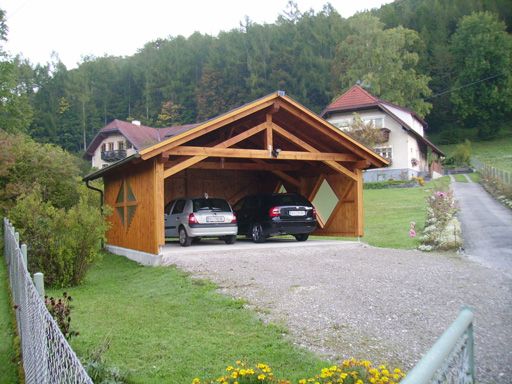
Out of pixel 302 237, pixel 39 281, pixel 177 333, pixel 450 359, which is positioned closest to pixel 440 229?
pixel 302 237

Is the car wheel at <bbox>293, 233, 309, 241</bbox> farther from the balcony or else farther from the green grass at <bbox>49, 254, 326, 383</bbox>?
the balcony

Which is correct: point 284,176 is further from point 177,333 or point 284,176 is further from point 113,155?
point 113,155

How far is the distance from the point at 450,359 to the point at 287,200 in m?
14.1

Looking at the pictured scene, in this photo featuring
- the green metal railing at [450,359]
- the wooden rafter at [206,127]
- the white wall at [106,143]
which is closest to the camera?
the green metal railing at [450,359]

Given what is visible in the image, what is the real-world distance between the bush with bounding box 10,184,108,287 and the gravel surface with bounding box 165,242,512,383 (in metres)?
2.10

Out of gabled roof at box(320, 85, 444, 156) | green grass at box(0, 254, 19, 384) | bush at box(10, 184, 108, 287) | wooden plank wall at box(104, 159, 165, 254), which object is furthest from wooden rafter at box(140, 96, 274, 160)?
gabled roof at box(320, 85, 444, 156)

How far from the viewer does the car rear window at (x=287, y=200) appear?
53.1ft

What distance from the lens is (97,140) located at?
59031mm

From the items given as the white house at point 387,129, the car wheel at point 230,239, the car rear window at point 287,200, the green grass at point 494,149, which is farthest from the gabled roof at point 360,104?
the car wheel at point 230,239

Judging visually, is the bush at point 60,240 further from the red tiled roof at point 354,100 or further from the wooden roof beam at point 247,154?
the red tiled roof at point 354,100

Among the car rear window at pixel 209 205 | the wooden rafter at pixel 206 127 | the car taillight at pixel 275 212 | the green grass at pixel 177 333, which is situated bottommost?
the green grass at pixel 177 333

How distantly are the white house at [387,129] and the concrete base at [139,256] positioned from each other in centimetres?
3034

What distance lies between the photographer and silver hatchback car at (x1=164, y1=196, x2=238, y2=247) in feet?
49.9

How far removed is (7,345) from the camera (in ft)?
23.1
